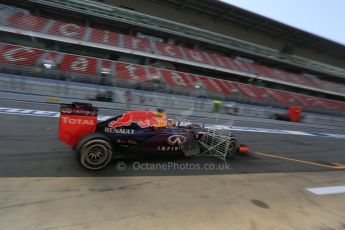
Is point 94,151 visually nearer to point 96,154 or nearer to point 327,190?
point 96,154

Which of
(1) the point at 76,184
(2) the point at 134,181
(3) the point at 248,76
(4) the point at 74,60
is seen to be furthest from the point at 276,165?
(3) the point at 248,76

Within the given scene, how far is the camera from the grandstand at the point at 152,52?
20031 mm

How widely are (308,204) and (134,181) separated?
3682mm

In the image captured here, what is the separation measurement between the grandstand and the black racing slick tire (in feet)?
48.9

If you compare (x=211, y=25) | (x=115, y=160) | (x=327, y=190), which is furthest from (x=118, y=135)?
(x=211, y=25)

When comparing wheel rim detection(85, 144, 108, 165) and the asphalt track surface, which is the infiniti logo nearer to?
the asphalt track surface

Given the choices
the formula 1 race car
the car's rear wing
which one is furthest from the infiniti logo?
the car's rear wing

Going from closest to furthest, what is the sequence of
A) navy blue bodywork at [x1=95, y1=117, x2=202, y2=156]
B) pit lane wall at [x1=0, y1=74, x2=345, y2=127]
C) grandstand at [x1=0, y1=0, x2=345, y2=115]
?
navy blue bodywork at [x1=95, y1=117, x2=202, y2=156] < pit lane wall at [x1=0, y1=74, x2=345, y2=127] < grandstand at [x1=0, y1=0, x2=345, y2=115]

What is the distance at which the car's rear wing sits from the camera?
5316mm

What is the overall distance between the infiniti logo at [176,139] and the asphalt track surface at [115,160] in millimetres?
609

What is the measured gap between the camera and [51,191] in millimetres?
4273

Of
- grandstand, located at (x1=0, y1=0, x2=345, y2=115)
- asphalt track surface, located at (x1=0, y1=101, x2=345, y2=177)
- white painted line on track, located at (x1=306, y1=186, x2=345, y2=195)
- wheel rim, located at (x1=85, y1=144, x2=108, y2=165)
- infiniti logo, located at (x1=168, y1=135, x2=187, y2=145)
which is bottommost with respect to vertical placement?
white painted line on track, located at (x1=306, y1=186, x2=345, y2=195)

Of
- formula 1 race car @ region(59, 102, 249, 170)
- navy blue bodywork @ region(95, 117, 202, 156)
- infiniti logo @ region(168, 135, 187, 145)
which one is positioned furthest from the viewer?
infiniti logo @ region(168, 135, 187, 145)

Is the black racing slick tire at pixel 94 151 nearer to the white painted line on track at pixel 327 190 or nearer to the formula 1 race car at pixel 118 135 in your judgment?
the formula 1 race car at pixel 118 135
